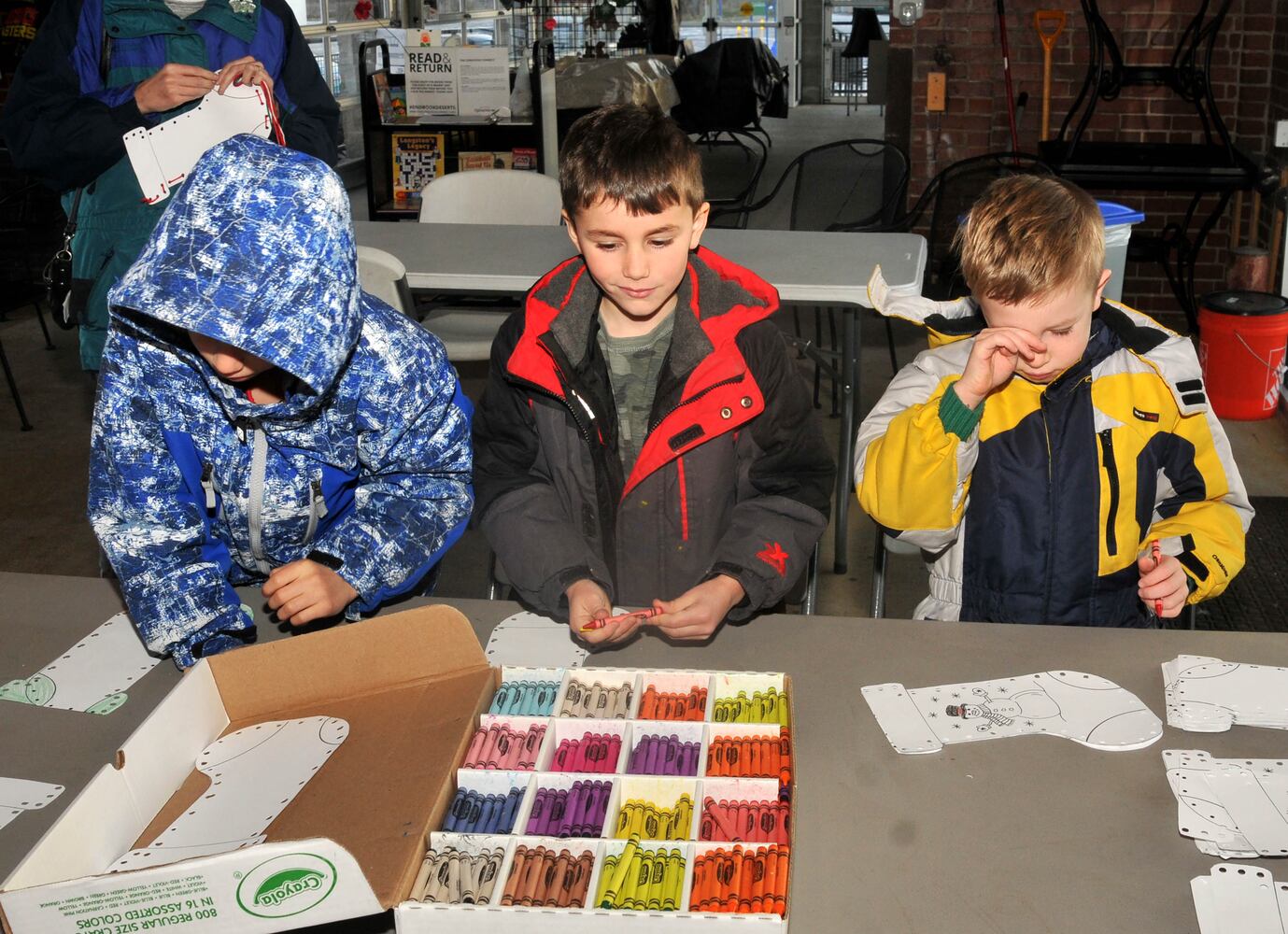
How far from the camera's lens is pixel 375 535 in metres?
1.44

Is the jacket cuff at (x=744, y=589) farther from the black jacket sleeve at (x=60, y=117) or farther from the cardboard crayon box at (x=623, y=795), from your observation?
the black jacket sleeve at (x=60, y=117)

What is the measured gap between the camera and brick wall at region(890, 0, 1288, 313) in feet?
15.8

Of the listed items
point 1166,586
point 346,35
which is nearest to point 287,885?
point 1166,586

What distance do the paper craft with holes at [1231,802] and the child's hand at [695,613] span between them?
49cm

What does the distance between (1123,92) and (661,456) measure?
4.29 meters

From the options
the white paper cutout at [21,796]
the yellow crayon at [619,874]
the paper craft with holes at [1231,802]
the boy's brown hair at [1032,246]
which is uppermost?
the boy's brown hair at [1032,246]

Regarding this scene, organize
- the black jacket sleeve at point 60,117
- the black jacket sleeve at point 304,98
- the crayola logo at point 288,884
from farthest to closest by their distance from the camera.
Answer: the black jacket sleeve at point 304,98 < the black jacket sleeve at point 60,117 < the crayola logo at point 288,884

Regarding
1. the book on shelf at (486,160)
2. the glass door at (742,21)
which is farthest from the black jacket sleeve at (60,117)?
the glass door at (742,21)

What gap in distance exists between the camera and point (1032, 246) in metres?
1.42

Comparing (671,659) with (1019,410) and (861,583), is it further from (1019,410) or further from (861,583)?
(861,583)

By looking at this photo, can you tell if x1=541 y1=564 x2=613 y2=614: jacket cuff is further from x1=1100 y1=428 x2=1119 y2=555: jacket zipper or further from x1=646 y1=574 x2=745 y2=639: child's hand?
x1=1100 y1=428 x2=1119 y2=555: jacket zipper

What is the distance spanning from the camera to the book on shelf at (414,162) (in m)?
5.67

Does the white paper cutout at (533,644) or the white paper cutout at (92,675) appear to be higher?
the white paper cutout at (533,644)

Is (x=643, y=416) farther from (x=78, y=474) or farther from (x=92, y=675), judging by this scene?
(x=78, y=474)
